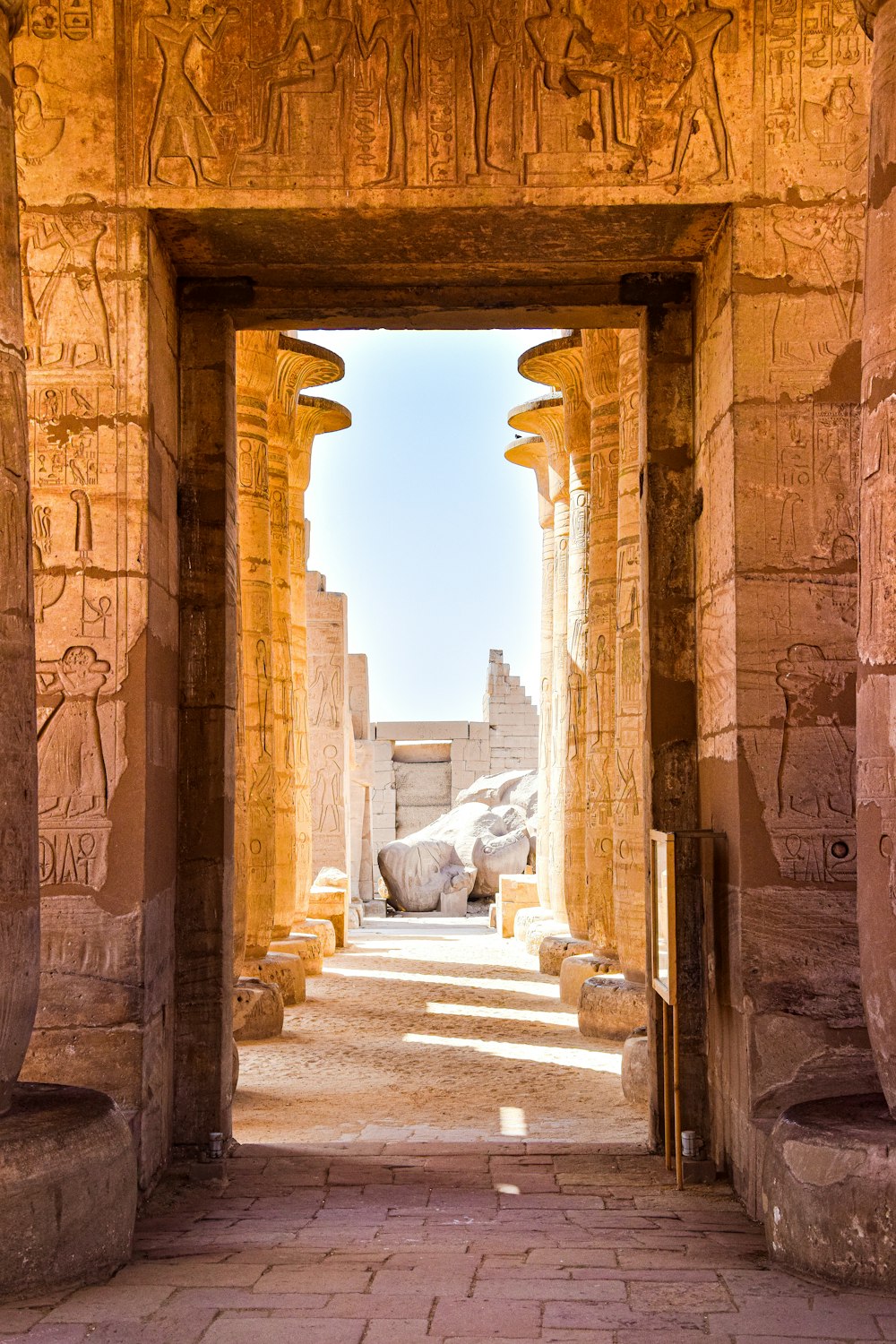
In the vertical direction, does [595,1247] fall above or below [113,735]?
below

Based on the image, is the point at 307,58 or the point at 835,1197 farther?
the point at 307,58

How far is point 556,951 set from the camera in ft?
42.7

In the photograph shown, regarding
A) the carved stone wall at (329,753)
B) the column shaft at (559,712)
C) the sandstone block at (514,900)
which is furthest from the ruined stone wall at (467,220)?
the carved stone wall at (329,753)

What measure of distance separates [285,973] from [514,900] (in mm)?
6548

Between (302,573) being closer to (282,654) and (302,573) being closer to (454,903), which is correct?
(282,654)

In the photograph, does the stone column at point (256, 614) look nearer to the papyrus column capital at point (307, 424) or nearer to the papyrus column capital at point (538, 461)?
the papyrus column capital at point (307, 424)

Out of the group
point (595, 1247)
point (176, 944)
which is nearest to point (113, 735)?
point (176, 944)

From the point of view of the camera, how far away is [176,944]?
5.51 meters

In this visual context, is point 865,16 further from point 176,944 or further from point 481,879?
point 481,879

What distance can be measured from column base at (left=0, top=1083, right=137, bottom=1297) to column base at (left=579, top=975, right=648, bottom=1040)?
5.83 meters

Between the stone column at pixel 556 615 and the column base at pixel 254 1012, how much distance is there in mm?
4389

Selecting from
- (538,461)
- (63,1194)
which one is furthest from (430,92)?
(538,461)

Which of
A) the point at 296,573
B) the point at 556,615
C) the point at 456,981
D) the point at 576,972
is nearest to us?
the point at 576,972

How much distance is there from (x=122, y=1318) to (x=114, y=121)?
3.97 meters
